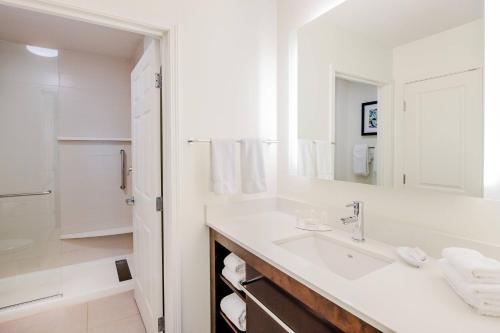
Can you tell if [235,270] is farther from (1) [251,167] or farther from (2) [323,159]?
(2) [323,159]

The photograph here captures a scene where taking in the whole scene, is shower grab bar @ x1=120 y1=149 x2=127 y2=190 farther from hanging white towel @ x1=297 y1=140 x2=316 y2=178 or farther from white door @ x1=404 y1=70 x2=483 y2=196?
white door @ x1=404 y1=70 x2=483 y2=196

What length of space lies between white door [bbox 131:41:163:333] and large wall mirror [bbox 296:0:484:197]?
0.95m

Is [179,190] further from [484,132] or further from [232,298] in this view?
[484,132]

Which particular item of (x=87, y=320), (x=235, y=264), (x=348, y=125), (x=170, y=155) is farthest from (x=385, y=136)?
(x=87, y=320)

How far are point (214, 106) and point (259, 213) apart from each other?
2.58ft

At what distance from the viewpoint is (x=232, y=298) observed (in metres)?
1.52

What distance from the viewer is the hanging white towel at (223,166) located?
5.18 ft

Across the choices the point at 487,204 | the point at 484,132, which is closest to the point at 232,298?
the point at 487,204

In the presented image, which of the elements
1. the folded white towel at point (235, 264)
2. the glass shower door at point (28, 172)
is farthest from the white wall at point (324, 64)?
the glass shower door at point (28, 172)

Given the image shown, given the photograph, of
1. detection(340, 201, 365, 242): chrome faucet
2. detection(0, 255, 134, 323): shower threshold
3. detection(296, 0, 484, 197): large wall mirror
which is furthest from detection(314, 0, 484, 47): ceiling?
detection(0, 255, 134, 323): shower threshold

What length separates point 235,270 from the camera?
1.42 meters

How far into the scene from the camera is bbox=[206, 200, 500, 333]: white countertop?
0.66 m

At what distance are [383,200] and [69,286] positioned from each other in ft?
9.27

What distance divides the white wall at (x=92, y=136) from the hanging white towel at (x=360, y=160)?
2.77 meters
